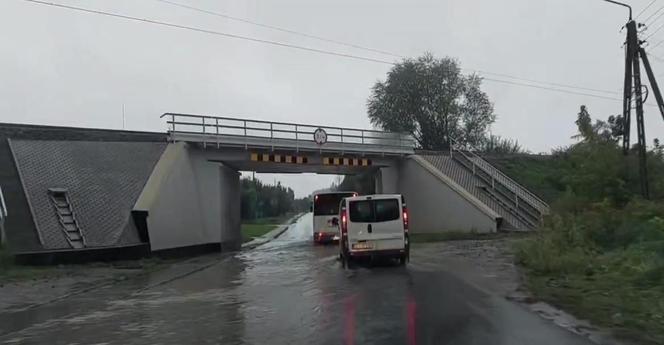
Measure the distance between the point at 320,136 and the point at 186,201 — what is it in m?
9.02

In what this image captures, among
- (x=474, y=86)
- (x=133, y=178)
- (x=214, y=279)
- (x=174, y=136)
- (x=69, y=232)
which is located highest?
(x=474, y=86)

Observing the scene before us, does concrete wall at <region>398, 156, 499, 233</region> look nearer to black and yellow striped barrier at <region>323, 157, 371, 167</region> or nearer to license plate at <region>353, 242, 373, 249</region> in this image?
black and yellow striped barrier at <region>323, 157, 371, 167</region>

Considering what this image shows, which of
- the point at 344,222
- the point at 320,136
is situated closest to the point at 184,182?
the point at 320,136

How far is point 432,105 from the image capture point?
57.0 metres

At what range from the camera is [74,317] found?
461 inches

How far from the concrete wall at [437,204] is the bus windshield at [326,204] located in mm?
4997

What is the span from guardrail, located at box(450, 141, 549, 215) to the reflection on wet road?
818 inches

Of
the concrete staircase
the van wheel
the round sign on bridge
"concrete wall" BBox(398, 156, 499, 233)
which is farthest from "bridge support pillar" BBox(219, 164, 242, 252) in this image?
the van wheel

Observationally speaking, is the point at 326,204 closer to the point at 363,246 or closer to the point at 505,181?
the point at 505,181

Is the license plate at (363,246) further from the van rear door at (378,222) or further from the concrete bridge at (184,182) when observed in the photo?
the concrete bridge at (184,182)

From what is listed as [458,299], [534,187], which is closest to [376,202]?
[458,299]

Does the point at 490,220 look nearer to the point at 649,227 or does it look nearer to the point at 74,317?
the point at 649,227

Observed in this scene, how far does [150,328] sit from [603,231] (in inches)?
544

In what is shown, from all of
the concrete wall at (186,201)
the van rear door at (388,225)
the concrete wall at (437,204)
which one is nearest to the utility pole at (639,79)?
the concrete wall at (437,204)
